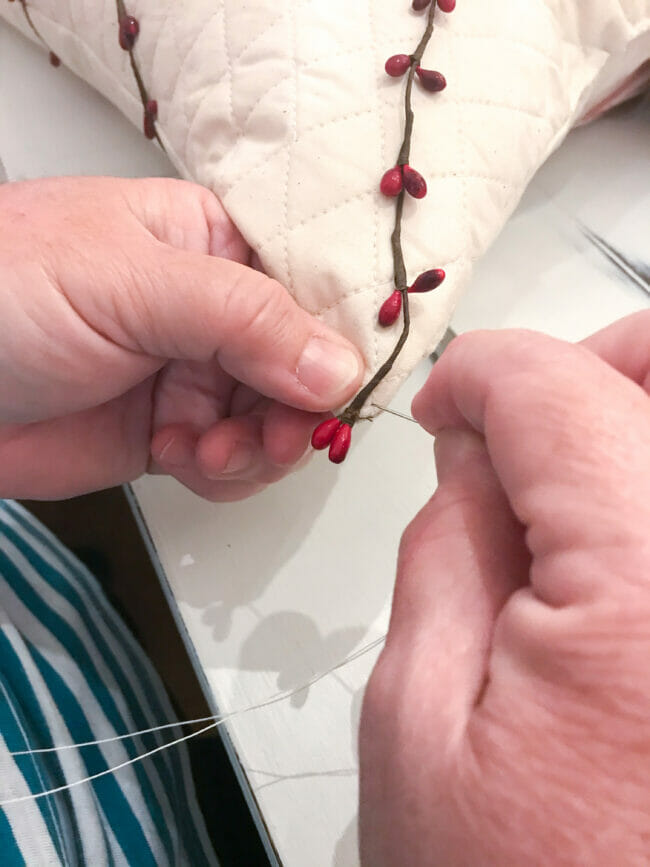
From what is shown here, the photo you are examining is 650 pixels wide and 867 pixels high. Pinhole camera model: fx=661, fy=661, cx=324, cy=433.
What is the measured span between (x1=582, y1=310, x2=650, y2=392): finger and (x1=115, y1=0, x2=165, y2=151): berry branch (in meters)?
0.38

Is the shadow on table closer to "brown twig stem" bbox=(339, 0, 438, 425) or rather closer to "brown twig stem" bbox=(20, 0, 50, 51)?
"brown twig stem" bbox=(339, 0, 438, 425)

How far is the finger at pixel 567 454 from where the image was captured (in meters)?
0.21

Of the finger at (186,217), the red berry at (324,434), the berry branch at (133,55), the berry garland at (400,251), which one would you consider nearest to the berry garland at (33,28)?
→ the berry branch at (133,55)

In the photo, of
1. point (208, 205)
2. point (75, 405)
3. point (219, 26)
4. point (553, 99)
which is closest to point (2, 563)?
point (75, 405)

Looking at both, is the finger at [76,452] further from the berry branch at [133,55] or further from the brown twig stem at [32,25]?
the brown twig stem at [32,25]

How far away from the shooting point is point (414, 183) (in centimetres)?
40

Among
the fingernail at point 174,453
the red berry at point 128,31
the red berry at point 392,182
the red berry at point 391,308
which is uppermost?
the red berry at point 128,31

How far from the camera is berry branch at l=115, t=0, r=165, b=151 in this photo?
0.49 meters

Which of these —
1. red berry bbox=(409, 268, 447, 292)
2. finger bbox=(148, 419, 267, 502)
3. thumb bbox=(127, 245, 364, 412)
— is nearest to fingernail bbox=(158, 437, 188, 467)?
finger bbox=(148, 419, 267, 502)

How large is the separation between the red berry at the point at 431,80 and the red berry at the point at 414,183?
0.06 m

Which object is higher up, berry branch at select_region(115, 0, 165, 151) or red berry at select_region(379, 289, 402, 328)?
berry branch at select_region(115, 0, 165, 151)

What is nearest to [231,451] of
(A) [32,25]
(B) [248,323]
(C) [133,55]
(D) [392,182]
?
(B) [248,323]

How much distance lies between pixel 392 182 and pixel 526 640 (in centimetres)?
29

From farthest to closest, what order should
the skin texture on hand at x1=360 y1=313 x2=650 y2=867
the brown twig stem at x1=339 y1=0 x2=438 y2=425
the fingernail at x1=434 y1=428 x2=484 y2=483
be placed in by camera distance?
the brown twig stem at x1=339 y1=0 x2=438 y2=425, the fingernail at x1=434 y1=428 x2=484 y2=483, the skin texture on hand at x1=360 y1=313 x2=650 y2=867
